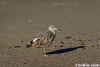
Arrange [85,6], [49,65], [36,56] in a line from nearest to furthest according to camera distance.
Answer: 1. [49,65]
2. [36,56]
3. [85,6]

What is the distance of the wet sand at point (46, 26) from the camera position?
14.8 meters

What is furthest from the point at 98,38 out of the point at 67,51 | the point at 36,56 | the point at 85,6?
the point at 85,6

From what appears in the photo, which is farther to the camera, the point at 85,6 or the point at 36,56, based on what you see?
the point at 85,6

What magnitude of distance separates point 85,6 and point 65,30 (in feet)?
26.4

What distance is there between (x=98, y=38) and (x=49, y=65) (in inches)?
200

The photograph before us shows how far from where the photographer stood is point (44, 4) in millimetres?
29109

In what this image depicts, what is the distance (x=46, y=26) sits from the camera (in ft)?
74.6

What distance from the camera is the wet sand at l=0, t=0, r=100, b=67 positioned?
14.8 meters

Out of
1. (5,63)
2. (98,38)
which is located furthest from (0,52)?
(98,38)

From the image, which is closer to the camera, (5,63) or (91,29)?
(5,63)

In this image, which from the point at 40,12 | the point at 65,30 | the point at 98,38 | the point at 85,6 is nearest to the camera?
the point at 98,38

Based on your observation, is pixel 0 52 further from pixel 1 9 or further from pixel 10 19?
pixel 1 9

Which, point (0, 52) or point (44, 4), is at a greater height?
point (44, 4)

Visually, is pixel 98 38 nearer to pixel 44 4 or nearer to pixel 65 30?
pixel 65 30
